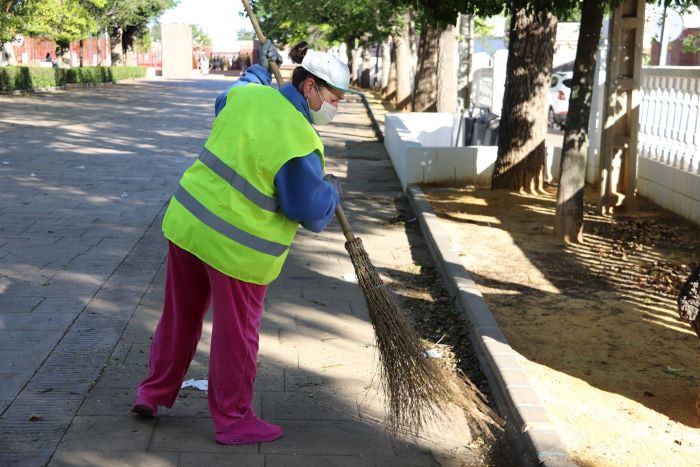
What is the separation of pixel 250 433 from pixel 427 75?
19.5 meters

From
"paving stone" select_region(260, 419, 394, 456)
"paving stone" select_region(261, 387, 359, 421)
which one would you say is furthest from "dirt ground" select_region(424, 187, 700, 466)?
"paving stone" select_region(261, 387, 359, 421)

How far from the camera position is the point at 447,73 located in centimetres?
2005

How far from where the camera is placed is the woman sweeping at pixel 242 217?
3.93 metres

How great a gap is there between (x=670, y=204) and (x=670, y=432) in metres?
6.26

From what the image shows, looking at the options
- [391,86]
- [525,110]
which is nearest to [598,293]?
[525,110]

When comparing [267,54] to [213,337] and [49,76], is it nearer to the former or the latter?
[213,337]

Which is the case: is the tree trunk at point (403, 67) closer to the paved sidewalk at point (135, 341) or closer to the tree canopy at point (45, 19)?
the tree canopy at point (45, 19)

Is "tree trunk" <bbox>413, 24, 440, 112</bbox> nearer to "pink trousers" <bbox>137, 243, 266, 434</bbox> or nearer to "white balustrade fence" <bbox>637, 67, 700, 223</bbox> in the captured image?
"white balustrade fence" <bbox>637, 67, 700, 223</bbox>

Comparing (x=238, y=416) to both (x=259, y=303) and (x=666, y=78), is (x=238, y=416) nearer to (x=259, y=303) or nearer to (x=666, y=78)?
(x=259, y=303)

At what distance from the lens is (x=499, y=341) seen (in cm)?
552

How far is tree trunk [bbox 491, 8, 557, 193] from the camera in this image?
11984 mm

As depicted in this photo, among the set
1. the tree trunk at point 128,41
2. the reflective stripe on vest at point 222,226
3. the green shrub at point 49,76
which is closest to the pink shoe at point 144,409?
the reflective stripe on vest at point 222,226

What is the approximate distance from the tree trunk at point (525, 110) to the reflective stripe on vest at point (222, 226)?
8.28 meters

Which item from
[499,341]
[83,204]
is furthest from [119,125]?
[499,341]
